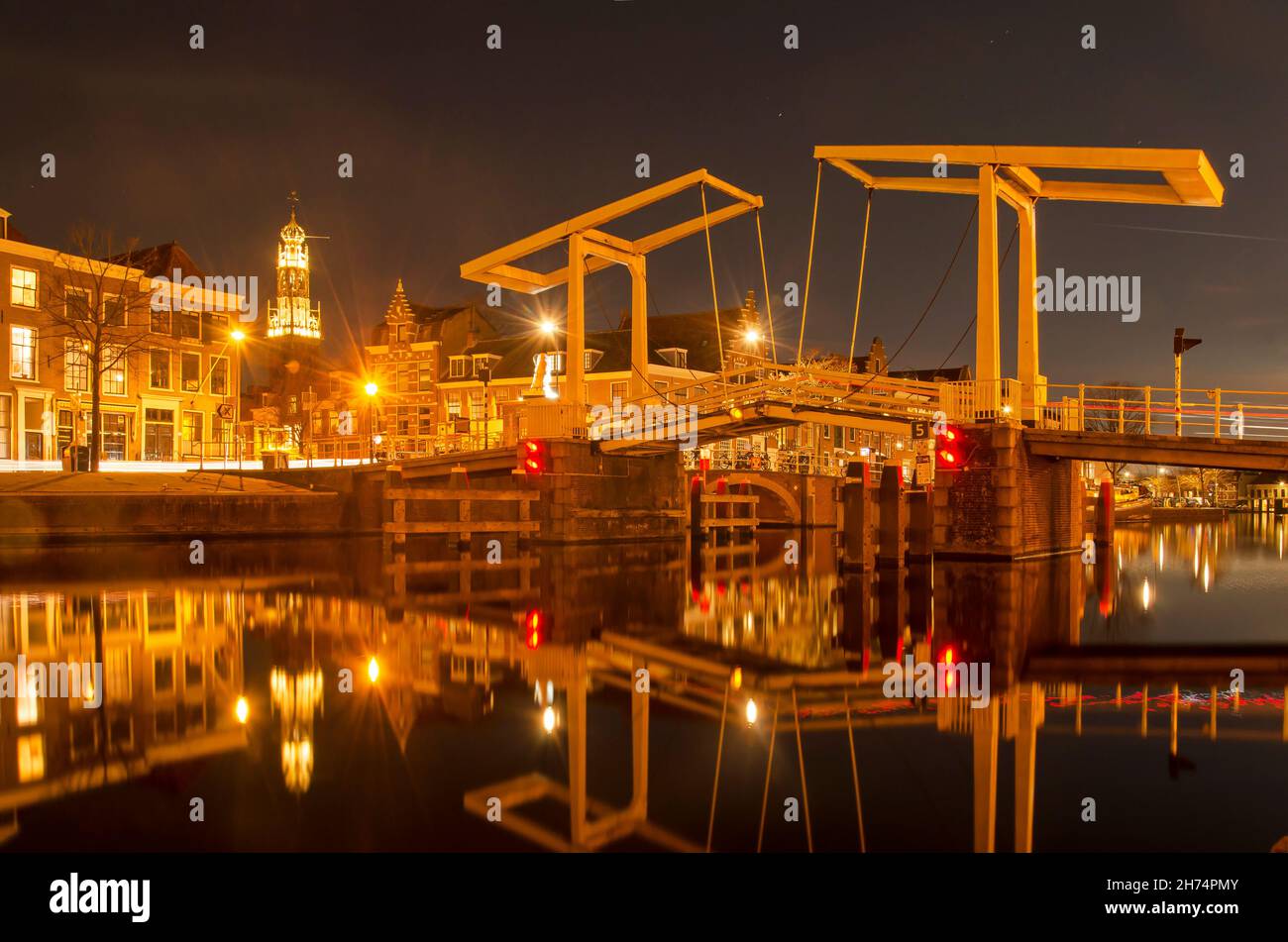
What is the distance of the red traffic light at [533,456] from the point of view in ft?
76.0

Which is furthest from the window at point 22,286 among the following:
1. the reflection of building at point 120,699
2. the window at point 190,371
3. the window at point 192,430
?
the reflection of building at point 120,699

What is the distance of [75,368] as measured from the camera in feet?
108

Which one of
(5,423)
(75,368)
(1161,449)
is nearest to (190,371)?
(75,368)

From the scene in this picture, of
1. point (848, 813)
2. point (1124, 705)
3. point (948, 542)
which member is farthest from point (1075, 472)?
point (848, 813)

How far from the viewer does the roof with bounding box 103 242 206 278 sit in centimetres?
3869

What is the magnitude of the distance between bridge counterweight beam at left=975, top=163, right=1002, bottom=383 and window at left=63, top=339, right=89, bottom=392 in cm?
2869

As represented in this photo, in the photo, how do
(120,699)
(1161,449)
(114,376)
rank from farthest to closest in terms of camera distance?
(114,376)
(1161,449)
(120,699)

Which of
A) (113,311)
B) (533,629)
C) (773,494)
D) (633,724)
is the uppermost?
(113,311)

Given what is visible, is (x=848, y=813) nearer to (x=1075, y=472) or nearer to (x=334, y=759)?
(x=334, y=759)

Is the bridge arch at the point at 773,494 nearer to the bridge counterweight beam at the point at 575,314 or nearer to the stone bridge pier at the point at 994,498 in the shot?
the bridge counterweight beam at the point at 575,314

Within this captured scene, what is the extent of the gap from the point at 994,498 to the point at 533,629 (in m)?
10.9

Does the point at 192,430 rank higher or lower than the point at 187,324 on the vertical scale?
lower

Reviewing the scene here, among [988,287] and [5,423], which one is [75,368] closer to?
[5,423]
